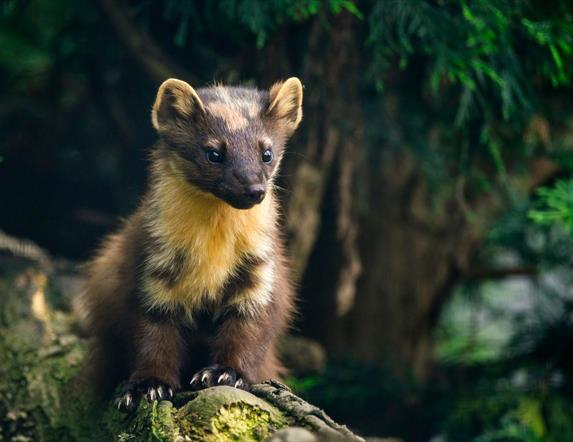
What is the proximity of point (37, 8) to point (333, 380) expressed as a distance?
167 inches

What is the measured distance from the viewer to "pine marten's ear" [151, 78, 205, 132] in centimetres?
462

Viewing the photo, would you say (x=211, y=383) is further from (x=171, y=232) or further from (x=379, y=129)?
(x=379, y=129)

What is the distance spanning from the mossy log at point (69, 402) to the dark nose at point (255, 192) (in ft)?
2.97

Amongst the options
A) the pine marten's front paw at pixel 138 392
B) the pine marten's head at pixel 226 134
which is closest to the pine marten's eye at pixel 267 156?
the pine marten's head at pixel 226 134

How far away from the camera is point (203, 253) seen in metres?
4.54

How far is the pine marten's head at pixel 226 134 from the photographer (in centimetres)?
436

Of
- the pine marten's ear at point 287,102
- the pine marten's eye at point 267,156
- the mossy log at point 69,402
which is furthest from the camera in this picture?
the pine marten's ear at point 287,102

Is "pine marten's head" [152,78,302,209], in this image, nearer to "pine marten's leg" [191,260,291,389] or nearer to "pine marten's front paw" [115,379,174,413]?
"pine marten's leg" [191,260,291,389]

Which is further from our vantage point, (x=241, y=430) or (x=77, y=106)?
(x=77, y=106)

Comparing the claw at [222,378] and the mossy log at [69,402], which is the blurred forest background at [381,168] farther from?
the claw at [222,378]

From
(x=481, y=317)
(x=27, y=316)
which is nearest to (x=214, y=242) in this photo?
(x=27, y=316)

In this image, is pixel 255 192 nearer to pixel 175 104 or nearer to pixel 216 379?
pixel 175 104

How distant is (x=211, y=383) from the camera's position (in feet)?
14.4

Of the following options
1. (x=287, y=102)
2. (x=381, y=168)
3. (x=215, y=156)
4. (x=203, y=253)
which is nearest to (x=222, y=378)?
(x=203, y=253)
